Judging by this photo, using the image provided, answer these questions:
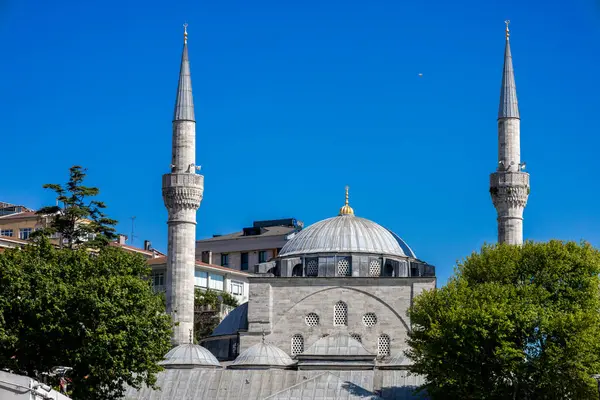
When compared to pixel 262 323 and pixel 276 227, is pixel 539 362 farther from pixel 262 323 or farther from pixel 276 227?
pixel 276 227

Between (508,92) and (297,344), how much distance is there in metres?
15.4

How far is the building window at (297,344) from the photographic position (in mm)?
69812

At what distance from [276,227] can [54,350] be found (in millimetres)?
63699

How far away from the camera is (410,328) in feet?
227

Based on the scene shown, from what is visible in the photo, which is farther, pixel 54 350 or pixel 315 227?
pixel 315 227

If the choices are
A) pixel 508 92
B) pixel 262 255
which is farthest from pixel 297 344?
pixel 262 255

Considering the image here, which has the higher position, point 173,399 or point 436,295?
point 436,295

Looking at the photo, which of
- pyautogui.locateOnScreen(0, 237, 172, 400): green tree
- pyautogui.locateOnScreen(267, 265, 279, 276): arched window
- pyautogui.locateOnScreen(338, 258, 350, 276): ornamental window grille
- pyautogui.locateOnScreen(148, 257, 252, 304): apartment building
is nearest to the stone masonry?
pyautogui.locateOnScreen(338, 258, 350, 276): ornamental window grille

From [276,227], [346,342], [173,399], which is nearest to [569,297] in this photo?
[346,342]

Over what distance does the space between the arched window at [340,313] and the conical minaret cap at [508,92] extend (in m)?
11.6

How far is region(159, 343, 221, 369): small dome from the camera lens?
216 feet

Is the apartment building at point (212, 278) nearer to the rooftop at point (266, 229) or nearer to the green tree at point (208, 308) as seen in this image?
the green tree at point (208, 308)

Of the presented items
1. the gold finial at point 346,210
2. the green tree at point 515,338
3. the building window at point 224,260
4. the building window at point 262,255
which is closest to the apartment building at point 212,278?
the building window at point 262,255

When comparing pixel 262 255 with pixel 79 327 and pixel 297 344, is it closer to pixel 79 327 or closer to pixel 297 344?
pixel 297 344
